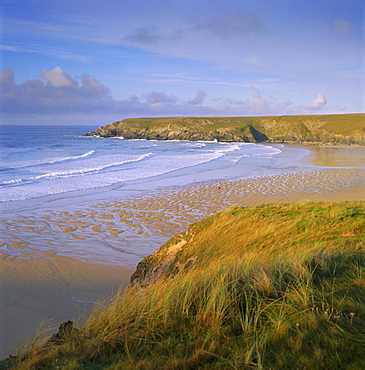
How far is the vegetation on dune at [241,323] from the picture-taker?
2.88m

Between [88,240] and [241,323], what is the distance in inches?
321

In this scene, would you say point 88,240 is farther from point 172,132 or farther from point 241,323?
point 172,132

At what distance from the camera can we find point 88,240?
424 inches

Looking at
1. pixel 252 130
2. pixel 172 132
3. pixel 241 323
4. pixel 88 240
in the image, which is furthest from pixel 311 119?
pixel 241 323

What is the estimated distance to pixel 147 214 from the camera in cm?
1404

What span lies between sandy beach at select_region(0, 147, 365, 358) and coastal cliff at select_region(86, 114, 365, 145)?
255ft

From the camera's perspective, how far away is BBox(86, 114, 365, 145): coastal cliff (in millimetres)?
95750

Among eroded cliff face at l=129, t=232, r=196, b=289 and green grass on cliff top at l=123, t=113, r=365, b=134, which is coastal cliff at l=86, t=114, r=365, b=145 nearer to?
green grass on cliff top at l=123, t=113, r=365, b=134

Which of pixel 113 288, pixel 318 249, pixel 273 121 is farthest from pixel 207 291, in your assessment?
pixel 273 121

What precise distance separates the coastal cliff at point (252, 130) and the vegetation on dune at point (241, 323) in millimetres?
91178

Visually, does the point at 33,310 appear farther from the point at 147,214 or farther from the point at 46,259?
the point at 147,214

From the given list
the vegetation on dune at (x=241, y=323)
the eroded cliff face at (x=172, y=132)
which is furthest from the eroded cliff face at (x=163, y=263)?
the eroded cliff face at (x=172, y=132)

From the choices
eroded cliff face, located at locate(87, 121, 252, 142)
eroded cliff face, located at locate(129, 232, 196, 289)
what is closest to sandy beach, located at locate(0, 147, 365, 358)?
eroded cliff face, located at locate(129, 232, 196, 289)

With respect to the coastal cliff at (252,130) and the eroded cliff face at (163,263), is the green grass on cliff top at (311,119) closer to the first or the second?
the coastal cliff at (252,130)
